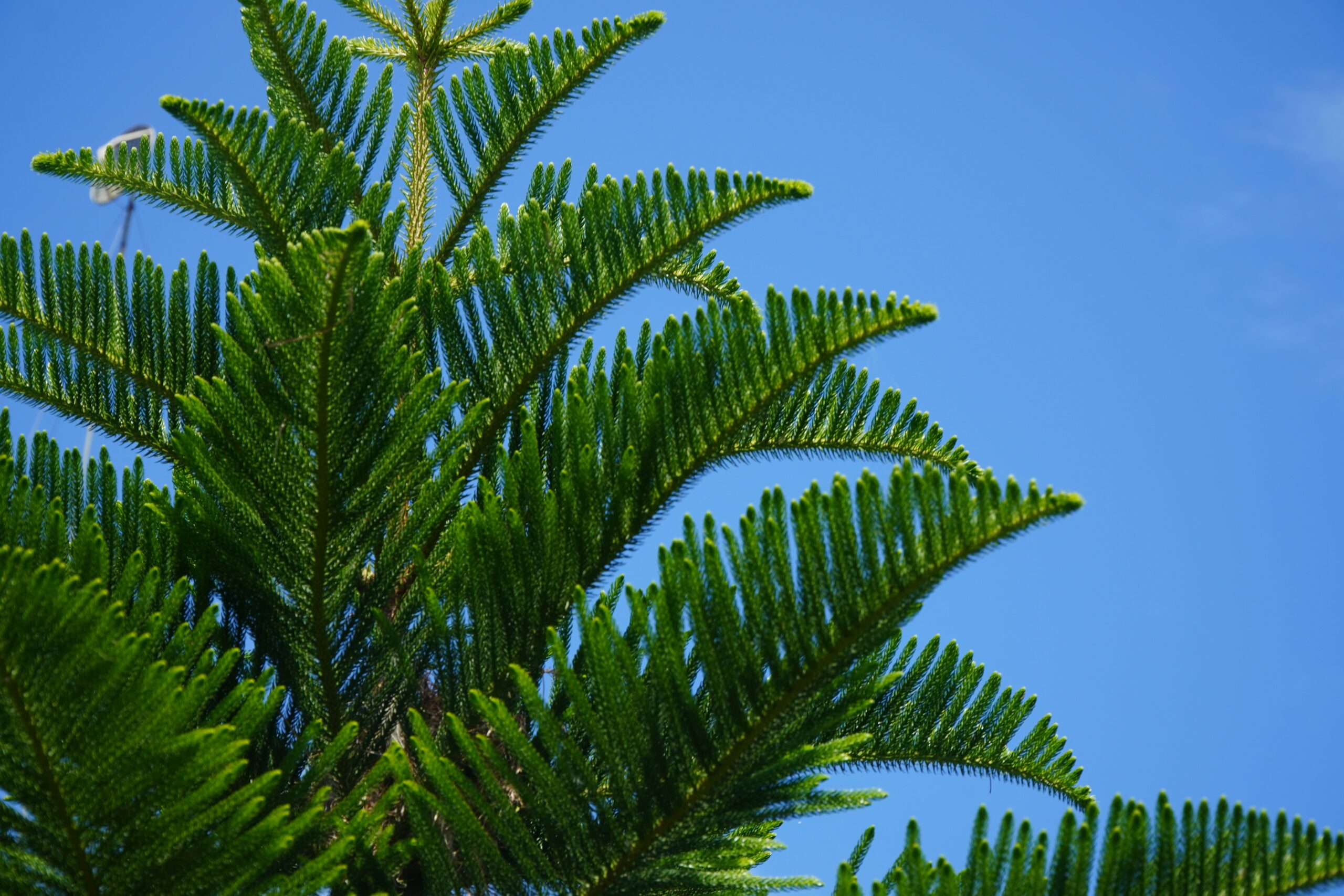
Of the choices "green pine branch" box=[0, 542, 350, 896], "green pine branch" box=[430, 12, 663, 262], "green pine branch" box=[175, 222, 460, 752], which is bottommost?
"green pine branch" box=[0, 542, 350, 896]

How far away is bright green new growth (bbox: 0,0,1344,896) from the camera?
1690 mm

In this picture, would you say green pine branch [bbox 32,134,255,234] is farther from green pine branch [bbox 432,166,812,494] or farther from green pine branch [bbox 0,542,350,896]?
green pine branch [bbox 0,542,350,896]

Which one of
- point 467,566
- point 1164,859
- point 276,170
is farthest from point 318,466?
point 1164,859

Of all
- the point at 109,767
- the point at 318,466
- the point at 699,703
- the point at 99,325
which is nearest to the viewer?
the point at 109,767

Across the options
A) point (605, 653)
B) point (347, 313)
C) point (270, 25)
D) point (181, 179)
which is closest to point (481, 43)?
point (270, 25)

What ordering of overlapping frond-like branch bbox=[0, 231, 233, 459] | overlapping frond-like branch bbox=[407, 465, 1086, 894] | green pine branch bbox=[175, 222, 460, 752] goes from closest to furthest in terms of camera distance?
overlapping frond-like branch bbox=[407, 465, 1086, 894] → green pine branch bbox=[175, 222, 460, 752] → overlapping frond-like branch bbox=[0, 231, 233, 459]

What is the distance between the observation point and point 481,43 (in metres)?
3.47

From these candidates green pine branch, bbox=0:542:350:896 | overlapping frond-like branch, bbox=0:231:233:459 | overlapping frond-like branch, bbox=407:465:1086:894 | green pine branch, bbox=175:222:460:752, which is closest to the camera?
green pine branch, bbox=0:542:350:896

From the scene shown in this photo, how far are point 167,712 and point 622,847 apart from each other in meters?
0.72

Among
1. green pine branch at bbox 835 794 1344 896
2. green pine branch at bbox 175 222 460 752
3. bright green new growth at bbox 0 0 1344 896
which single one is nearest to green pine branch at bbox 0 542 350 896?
bright green new growth at bbox 0 0 1344 896

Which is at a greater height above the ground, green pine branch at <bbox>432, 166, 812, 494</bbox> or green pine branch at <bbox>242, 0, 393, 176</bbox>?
green pine branch at <bbox>242, 0, 393, 176</bbox>

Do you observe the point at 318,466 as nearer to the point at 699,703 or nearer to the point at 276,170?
the point at 699,703

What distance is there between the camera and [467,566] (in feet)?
7.15

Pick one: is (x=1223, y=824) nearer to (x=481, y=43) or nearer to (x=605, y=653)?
(x=605, y=653)
